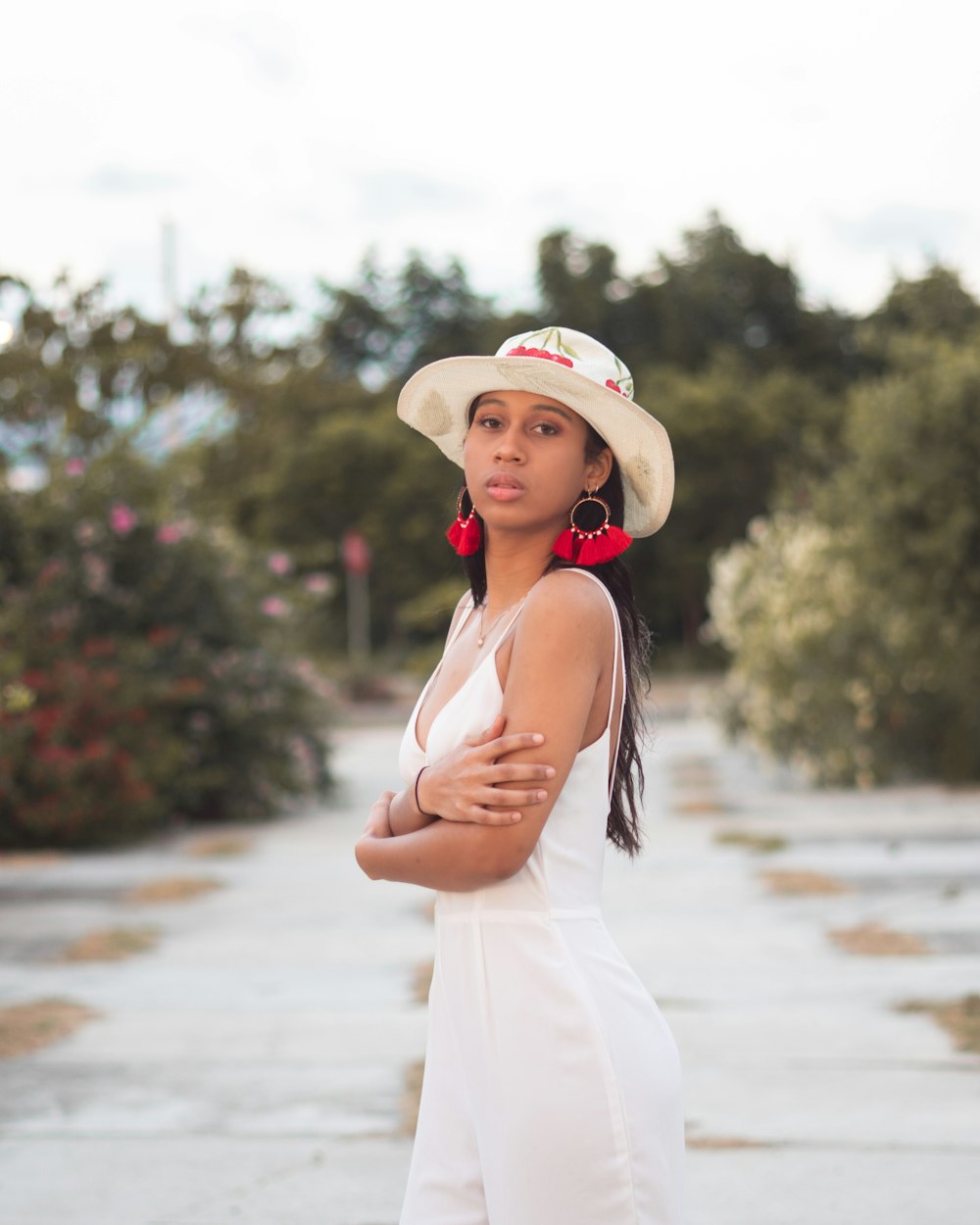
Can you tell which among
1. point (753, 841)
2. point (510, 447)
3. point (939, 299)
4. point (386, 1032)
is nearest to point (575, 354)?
point (510, 447)

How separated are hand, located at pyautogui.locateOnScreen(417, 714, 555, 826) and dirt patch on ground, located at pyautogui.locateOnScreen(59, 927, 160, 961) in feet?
16.9

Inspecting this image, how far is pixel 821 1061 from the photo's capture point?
4.88m

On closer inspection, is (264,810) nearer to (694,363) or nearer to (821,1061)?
(821,1061)

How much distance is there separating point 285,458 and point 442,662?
29580mm

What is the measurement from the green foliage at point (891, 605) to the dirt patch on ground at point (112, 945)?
244 inches

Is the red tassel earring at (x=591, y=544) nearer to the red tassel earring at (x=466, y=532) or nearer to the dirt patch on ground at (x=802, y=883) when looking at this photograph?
the red tassel earring at (x=466, y=532)

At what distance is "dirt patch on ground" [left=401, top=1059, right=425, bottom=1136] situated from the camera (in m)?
4.37

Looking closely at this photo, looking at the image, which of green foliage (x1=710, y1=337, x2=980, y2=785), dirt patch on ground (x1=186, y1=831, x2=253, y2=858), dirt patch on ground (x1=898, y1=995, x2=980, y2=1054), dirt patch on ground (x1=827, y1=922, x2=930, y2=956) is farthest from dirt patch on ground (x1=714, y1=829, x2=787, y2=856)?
dirt patch on ground (x1=898, y1=995, x2=980, y2=1054)

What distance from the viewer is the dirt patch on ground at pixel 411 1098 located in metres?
4.37

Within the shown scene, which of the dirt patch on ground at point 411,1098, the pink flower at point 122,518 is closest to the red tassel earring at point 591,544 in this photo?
the dirt patch on ground at point 411,1098

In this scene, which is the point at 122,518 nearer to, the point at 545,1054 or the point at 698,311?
the point at 545,1054

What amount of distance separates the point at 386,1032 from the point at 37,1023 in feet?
4.13

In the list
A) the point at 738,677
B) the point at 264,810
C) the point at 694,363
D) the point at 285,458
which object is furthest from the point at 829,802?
the point at 694,363

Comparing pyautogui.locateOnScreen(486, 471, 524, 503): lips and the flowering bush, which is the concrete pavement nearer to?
the flowering bush
